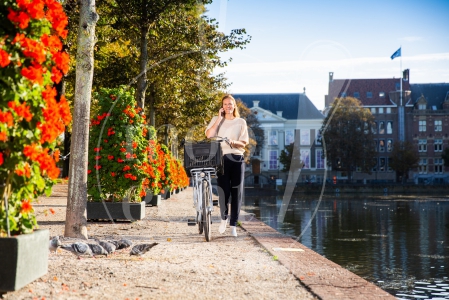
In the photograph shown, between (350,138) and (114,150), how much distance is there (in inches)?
2825

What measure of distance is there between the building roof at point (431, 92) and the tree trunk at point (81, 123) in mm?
101034

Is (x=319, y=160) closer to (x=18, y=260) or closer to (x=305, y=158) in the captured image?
(x=305, y=158)

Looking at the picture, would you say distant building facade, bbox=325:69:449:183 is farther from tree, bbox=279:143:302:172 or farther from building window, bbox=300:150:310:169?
tree, bbox=279:143:302:172

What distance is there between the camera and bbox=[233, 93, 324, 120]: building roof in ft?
334

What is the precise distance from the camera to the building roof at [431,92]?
103938 millimetres

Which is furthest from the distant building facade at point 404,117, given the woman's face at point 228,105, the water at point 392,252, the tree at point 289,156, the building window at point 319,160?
the woman's face at point 228,105

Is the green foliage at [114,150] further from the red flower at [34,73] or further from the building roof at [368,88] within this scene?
the building roof at [368,88]

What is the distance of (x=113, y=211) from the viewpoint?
41.0 feet

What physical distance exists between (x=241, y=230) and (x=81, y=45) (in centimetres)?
439

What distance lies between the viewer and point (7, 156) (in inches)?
166

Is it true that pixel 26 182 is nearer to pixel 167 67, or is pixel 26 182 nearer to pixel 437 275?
pixel 437 275

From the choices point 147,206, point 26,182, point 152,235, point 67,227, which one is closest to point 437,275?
point 152,235

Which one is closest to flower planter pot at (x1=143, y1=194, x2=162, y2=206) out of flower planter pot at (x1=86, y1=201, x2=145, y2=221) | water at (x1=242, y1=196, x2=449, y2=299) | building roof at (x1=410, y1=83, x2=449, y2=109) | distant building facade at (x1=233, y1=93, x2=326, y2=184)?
water at (x1=242, y1=196, x2=449, y2=299)

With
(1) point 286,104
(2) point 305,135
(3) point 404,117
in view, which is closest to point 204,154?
(2) point 305,135
